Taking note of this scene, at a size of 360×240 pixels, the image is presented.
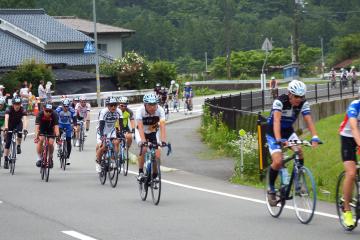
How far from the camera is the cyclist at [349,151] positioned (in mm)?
10891

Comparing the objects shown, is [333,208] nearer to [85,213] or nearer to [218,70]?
[85,213]

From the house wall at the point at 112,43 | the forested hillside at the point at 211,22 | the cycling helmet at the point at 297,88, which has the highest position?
the forested hillside at the point at 211,22

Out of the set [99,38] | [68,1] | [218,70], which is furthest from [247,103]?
[68,1]

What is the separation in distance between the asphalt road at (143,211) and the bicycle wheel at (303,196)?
15cm

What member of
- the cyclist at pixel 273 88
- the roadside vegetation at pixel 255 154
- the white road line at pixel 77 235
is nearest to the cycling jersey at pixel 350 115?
the white road line at pixel 77 235

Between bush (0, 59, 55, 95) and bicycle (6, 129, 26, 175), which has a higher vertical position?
bush (0, 59, 55, 95)

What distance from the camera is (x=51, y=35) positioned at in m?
69.1

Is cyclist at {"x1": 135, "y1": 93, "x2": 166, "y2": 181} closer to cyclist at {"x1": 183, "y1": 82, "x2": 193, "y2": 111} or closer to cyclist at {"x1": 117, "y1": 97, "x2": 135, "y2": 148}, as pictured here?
cyclist at {"x1": 117, "y1": 97, "x2": 135, "y2": 148}

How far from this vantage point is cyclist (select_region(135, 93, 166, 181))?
1483 cm

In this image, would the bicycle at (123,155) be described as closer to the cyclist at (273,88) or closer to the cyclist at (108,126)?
the cyclist at (108,126)

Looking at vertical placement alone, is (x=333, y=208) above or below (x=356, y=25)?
below

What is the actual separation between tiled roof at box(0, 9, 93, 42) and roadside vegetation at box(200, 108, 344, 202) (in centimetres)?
3802

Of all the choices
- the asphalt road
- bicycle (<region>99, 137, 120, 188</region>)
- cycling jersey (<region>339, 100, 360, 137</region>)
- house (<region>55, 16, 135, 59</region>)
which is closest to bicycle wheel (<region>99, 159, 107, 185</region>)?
bicycle (<region>99, 137, 120, 188</region>)

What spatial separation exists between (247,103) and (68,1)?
88889 millimetres
